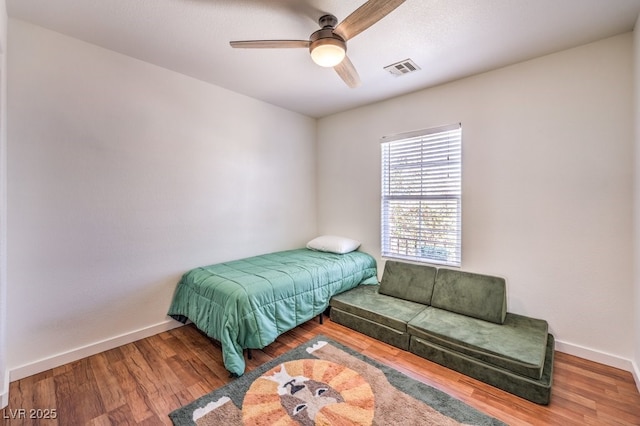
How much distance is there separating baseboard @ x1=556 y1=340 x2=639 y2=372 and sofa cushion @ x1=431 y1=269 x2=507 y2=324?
54 cm

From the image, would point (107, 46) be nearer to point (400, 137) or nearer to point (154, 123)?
point (154, 123)

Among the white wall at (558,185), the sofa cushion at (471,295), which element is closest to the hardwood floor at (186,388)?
the white wall at (558,185)

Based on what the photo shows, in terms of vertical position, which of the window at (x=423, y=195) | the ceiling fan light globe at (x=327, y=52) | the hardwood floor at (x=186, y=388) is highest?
the ceiling fan light globe at (x=327, y=52)

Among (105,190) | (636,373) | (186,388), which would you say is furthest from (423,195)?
(105,190)

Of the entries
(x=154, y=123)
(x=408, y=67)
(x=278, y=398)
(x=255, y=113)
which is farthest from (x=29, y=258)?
(x=408, y=67)

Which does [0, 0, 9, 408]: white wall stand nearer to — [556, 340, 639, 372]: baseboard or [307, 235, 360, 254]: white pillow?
[307, 235, 360, 254]: white pillow

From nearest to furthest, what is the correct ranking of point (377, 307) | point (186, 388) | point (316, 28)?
point (186, 388) → point (316, 28) → point (377, 307)

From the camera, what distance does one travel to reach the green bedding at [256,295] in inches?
81.0

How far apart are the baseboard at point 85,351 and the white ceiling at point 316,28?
2.52 metres

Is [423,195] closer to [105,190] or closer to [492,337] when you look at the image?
[492,337]

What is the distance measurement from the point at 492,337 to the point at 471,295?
1.58ft

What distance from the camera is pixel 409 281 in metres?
2.91

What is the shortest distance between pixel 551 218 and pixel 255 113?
10.9ft

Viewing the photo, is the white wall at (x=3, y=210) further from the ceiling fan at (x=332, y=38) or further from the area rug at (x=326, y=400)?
the ceiling fan at (x=332, y=38)
